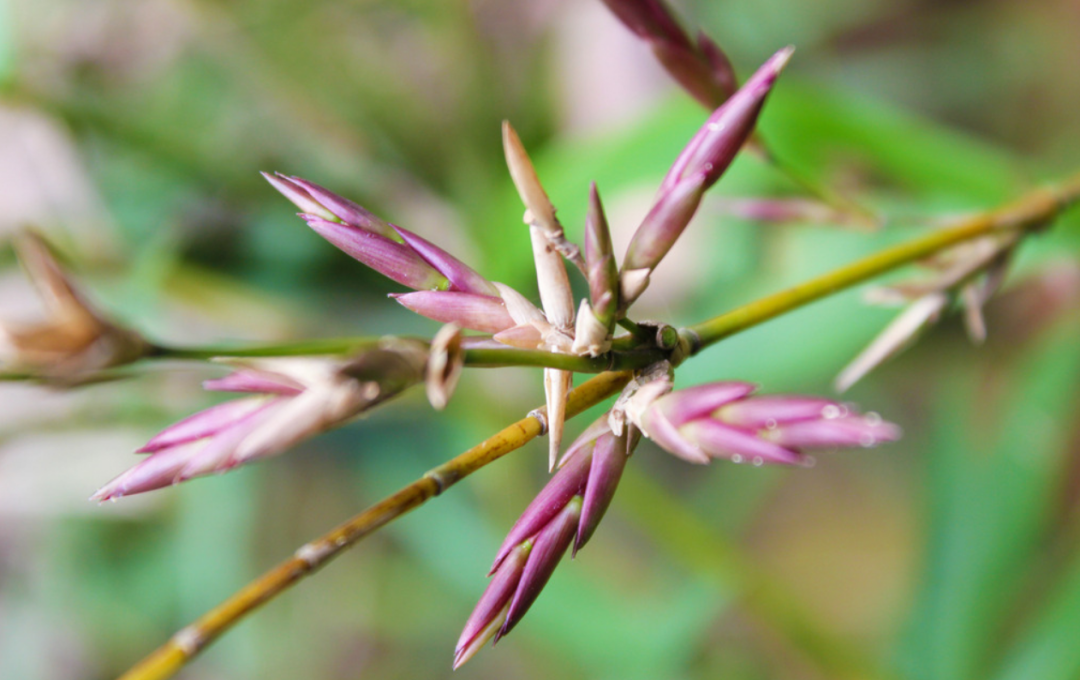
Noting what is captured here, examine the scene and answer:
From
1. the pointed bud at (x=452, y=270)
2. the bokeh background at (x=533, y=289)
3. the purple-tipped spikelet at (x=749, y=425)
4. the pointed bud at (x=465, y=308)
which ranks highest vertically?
the pointed bud at (x=452, y=270)

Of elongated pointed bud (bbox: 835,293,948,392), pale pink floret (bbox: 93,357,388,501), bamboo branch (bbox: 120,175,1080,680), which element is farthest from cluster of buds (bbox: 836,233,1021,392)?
pale pink floret (bbox: 93,357,388,501)

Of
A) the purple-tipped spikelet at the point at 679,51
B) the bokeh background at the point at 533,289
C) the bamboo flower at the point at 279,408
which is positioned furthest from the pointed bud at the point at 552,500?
the bokeh background at the point at 533,289

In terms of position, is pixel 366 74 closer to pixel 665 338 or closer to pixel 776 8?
pixel 776 8

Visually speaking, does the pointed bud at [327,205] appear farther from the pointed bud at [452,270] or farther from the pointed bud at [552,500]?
the pointed bud at [552,500]

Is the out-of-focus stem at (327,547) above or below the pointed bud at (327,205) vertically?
below

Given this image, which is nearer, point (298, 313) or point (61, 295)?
point (61, 295)

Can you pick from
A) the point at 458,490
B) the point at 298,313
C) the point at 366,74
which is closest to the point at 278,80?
the point at 366,74

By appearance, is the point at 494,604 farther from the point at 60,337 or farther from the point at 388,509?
the point at 60,337

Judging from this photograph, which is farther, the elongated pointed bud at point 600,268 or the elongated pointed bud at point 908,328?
the elongated pointed bud at point 908,328
